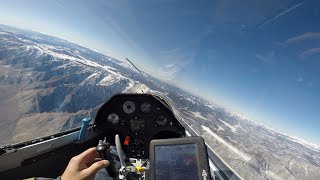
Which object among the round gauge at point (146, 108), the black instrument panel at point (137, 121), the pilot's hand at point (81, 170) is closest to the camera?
the pilot's hand at point (81, 170)

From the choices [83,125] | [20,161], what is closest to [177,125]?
[83,125]

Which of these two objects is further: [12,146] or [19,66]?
[19,66]

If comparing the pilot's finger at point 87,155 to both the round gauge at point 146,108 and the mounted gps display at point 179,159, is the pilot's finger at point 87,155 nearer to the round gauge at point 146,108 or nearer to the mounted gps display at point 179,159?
the mounted gps display at point 179,159

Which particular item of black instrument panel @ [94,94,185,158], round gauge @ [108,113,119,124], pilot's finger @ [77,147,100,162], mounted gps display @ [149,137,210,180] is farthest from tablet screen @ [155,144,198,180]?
round gauge @ [108,113,119,124]

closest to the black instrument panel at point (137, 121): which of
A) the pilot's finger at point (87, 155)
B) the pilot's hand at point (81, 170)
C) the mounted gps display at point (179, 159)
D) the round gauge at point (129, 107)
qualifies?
the round gauge at point (129, 107)

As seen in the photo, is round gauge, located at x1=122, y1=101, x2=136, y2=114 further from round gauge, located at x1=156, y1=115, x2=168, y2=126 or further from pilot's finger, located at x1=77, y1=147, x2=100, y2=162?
pilot's finger, located at x1=77, y1=147, x2=100, y2=162

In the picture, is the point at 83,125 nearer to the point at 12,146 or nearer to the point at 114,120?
the point at 114,120

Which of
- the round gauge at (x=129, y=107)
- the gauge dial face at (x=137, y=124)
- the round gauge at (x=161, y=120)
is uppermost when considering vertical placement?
the round gauge at (x=129, y=107)
